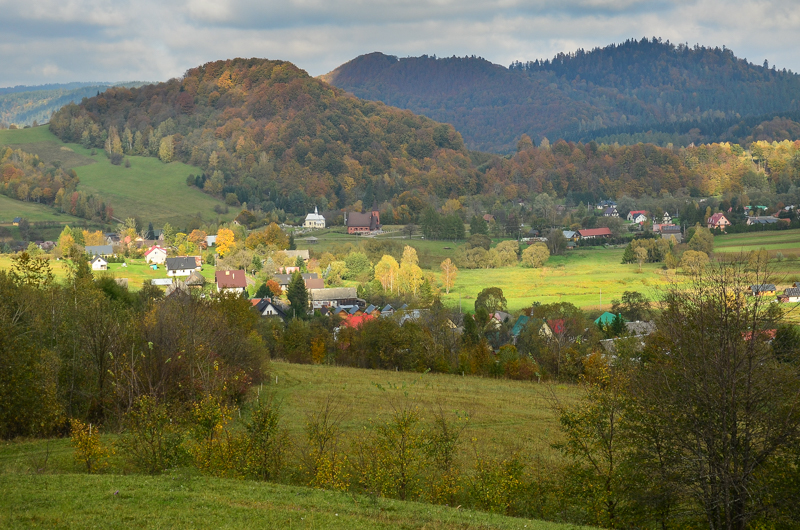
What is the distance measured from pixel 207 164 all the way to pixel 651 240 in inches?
3700


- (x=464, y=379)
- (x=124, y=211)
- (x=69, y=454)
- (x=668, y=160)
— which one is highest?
(x=668, y=160)

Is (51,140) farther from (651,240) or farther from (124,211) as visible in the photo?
(651,240)

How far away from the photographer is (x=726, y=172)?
474 feet

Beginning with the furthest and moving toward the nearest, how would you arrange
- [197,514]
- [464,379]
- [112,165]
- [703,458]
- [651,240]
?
Result: [112,165] < [651,240] < [464,379] < [703,458] < [197,514]

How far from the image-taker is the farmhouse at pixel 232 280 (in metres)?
64.8

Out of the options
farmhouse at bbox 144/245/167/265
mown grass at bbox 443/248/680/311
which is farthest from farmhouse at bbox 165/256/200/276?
mown grass at bbox 443/248/680/311

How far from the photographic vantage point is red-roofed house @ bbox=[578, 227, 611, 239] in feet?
306

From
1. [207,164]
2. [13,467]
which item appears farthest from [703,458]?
[207,164]

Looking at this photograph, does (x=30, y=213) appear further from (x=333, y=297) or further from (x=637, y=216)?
(x=637, y=216)

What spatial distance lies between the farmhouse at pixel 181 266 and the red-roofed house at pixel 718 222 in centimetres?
6910

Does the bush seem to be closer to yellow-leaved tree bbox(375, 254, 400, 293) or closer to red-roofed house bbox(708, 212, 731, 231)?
yellow-leaved tree bbox(375, 254, 400, 293)

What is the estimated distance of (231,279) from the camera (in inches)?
2594

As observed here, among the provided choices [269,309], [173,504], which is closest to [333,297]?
[269,309]

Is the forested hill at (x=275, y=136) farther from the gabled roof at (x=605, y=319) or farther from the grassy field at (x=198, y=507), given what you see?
the grassy field at (x=198, y=507)
